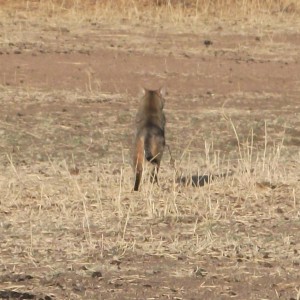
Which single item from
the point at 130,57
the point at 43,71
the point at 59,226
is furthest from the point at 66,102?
the point at 59,226

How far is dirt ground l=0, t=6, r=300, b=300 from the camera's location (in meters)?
7.02

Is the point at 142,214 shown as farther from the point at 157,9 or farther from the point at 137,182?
the point at 157,9

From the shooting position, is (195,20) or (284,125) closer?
(284,125)

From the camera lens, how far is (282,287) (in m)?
6.77

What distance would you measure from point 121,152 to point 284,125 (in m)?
2.59

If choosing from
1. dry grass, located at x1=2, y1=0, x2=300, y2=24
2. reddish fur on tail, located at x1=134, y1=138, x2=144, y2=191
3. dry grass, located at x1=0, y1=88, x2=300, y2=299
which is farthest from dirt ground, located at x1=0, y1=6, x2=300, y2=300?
dry grass, located at x1=2, y1=0, x2=300, y2=24

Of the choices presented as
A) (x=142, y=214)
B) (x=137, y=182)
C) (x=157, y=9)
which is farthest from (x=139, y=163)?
(x=157, y=9)

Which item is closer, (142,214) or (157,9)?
(142,214)

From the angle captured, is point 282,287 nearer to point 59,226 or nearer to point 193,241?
point 193,241

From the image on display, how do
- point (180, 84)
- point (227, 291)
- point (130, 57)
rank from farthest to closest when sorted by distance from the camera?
point (130, 57), point (180, 84), point (227, 291)

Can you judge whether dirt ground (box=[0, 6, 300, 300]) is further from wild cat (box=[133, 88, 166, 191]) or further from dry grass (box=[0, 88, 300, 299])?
wild cat (box=[133, 88, 166, 191])

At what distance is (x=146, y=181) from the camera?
31.3 ft

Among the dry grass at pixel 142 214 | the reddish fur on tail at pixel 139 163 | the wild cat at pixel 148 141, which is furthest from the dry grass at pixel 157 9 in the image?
the reddish fur on tail at pixel 139 163

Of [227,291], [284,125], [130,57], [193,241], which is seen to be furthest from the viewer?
[130,57]
